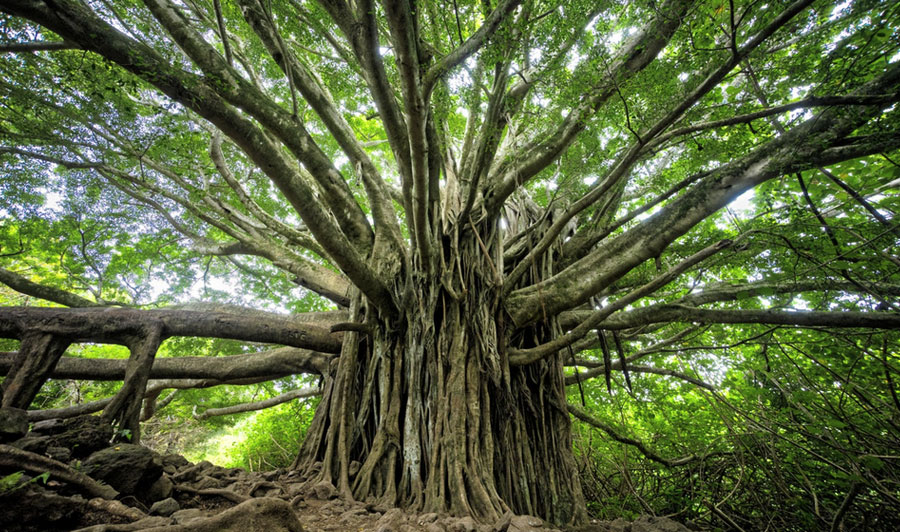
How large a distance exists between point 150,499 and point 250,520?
86cm

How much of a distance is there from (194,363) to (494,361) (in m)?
3.08

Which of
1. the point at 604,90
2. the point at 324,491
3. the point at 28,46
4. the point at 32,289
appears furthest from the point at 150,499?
the point at 604,90

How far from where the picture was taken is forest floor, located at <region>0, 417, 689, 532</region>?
51.9 inches

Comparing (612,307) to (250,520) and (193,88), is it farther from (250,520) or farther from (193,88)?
(193,88)

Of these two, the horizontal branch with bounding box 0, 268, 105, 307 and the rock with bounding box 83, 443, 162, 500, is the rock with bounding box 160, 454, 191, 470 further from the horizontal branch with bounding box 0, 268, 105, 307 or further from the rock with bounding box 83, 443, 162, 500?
the horizontal branch with bounding box 0, 268, 105, 307

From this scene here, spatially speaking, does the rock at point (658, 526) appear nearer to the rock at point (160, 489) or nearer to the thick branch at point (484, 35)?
the rock at point (160, 489)

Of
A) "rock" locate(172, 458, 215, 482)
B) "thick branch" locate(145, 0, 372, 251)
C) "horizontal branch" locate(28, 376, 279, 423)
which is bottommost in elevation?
"rock" locate(172, 458, 215, 482)

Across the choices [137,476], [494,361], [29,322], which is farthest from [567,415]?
[29,322]

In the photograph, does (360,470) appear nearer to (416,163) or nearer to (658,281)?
(416,163)

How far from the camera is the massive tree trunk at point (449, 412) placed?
277cm

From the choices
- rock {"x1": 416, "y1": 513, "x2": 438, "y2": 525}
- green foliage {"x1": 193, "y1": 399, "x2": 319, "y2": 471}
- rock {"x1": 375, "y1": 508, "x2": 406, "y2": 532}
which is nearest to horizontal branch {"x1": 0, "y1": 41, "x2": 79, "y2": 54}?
rock {"x1": 375, "y1": 508, "x2": 406, "y2": 532}

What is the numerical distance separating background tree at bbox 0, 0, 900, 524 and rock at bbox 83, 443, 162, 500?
1.02 m

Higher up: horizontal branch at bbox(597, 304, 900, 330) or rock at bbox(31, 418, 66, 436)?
horizontal branch at bbox(597, 304, 900, 330)

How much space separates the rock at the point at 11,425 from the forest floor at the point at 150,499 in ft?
0.14
